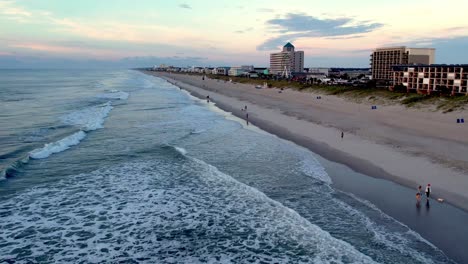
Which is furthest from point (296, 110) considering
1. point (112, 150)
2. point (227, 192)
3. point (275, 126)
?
Answer: point (227, 192)

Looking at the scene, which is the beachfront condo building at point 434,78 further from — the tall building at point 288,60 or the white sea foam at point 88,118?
the tall building at point 288,60

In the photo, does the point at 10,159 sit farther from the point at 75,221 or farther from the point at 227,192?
the point at 227,192

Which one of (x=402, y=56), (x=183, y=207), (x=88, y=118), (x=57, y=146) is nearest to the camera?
(x=183, y=207)

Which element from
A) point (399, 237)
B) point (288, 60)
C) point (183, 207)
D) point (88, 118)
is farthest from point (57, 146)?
point (288, 60)

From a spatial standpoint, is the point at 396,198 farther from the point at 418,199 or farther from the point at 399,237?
the point at 399,237

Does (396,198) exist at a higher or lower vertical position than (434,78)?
lower

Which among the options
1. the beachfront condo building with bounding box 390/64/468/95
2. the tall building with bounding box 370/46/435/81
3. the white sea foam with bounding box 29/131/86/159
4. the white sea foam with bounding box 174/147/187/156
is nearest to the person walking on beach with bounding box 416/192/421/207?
the white sea foam with bounding box 174/147/187/156

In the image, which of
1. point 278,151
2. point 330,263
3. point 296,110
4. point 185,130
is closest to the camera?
point 330,263
